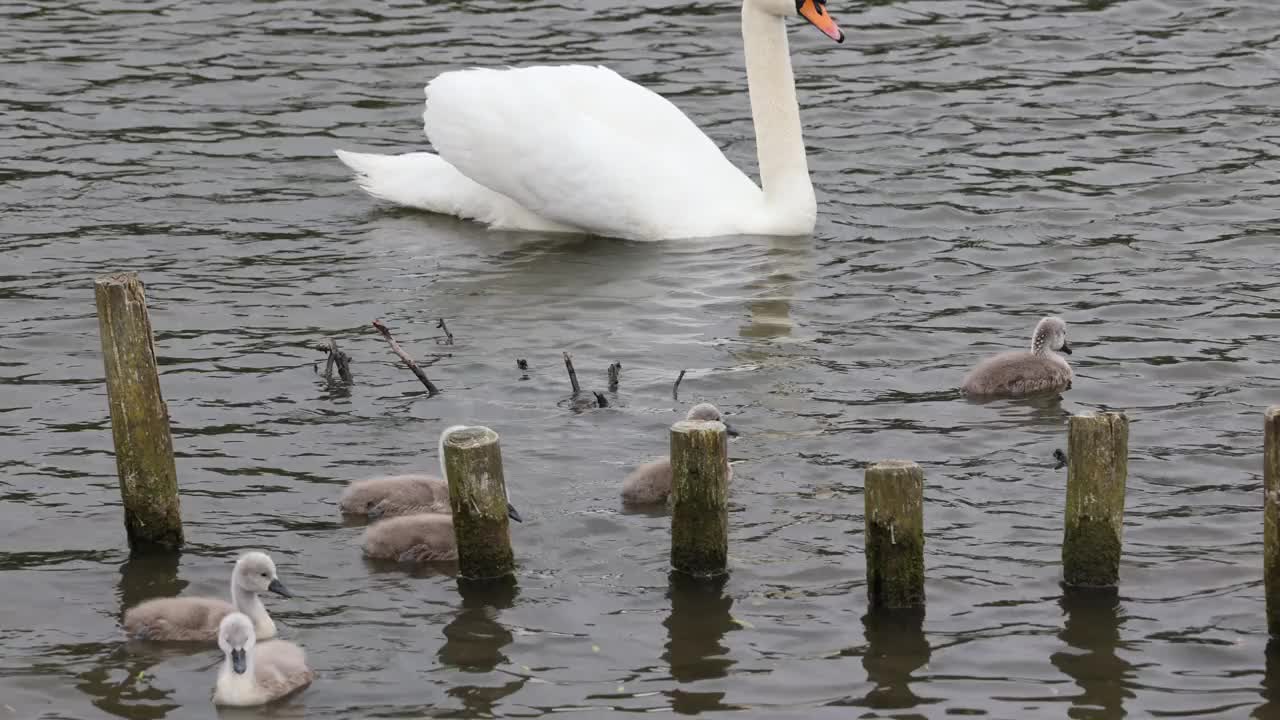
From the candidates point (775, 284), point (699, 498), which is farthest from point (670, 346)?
point (699, 498)

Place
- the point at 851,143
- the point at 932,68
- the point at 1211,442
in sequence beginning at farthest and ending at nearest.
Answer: the point at 932,68 < the point at 851,143 < the point at 1211,442

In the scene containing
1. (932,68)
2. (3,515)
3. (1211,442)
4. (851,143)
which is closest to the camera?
(3,515)

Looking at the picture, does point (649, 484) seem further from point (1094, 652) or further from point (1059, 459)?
point (1094, 652)

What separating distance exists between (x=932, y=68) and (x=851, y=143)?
86.0 inches

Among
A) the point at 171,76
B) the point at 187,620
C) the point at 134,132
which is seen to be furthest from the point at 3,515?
the point at 171,76

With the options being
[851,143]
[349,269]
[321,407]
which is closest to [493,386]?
[321,407]

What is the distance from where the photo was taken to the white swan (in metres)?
14.4

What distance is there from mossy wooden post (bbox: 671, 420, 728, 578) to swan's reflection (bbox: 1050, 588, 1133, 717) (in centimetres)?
146

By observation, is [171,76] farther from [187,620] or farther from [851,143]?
[187,620]

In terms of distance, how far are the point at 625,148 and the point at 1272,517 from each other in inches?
271

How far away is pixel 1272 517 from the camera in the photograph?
8.23m

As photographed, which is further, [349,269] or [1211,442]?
[349,269]

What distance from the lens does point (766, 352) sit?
12500 millimetres

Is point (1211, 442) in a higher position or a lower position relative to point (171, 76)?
lower
